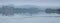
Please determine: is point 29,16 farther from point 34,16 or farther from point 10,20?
point 10,20

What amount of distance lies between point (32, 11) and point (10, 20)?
47cm

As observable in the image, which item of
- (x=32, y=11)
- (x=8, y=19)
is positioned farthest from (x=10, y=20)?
(x=32, y=11)

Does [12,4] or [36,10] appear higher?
[12,4]

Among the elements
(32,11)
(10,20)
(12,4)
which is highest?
(12,4)

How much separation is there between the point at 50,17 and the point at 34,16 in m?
0.32

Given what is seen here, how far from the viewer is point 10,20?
7.95 feet

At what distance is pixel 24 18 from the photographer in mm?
2438

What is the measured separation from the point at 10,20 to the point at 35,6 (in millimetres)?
565

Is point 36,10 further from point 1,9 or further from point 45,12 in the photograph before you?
point 1,9

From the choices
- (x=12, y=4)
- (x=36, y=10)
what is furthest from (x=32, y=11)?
(x=12, y=4)

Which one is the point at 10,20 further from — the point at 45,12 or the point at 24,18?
the point at 45,12

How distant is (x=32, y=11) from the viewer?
2.45 meters

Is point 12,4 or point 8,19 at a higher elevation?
point 12,4

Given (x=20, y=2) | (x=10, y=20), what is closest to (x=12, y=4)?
(x=20, y=2)
